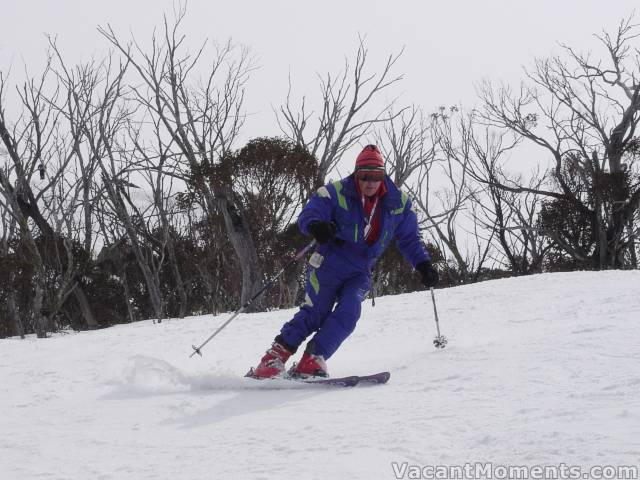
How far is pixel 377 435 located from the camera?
6.89ft

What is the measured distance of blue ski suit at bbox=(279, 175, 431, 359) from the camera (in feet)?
11.6

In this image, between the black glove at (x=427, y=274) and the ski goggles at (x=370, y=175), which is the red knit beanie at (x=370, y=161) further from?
the black glove at (x=427, y=274)

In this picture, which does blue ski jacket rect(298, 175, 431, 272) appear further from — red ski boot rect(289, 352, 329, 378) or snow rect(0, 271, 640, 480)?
snow rect(0, 271, 640, 480)

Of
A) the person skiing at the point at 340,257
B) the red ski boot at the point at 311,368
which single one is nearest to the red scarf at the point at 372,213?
the person skiing at the point at 340,257

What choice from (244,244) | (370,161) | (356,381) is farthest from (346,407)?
(244,244)

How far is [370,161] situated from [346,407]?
4.88ft

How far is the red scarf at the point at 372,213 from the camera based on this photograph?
142 inches

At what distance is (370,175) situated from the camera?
3.55m

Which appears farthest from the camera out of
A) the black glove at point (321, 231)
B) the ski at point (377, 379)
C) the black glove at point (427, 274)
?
the black glove at point (427, 274)

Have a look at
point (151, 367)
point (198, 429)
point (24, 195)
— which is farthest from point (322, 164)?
point (198, 429)

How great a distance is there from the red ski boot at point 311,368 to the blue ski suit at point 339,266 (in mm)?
38

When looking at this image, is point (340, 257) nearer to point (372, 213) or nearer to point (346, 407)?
point (372, 213)

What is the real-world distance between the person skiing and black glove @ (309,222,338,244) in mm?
41

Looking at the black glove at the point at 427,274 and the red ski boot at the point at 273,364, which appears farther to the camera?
the black glove at the point at 427,274
